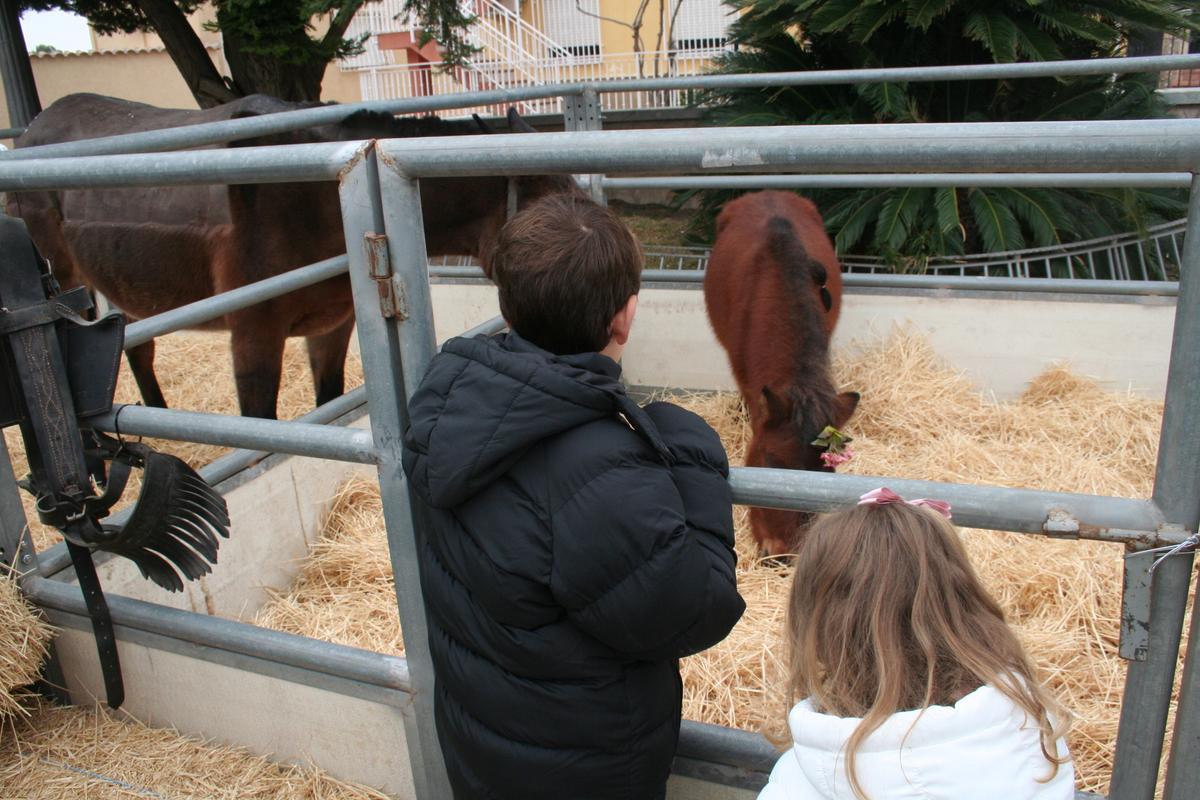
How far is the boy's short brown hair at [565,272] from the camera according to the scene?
121cm

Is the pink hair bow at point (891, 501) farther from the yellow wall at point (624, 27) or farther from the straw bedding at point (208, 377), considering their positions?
the yellow wall at point (624, 27)

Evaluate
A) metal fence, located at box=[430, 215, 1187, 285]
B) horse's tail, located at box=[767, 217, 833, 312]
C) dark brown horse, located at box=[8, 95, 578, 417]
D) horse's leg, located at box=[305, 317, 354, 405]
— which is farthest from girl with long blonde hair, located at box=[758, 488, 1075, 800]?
metal fence, located at box=[430, 215, 1187, 285]

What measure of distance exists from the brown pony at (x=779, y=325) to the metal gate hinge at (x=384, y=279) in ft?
5.65

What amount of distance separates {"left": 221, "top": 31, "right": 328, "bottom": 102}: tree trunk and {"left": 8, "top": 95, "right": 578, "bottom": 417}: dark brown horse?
4089 mm

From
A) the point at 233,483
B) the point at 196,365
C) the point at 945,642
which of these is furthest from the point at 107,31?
the point at 945,642

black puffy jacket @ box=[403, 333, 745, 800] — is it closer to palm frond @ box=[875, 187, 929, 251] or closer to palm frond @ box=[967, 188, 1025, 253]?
palm frond @ box=[875, 187, 929, 251]

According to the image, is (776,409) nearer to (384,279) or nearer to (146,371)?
(384,279)

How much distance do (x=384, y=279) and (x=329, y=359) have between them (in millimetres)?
2835

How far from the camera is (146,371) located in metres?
4.57

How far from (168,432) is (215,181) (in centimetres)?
49

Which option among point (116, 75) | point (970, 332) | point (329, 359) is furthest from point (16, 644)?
point (116, 75)

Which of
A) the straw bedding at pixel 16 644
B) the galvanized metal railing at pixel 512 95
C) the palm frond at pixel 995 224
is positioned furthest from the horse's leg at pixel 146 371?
the palm frond at pixel 995 224

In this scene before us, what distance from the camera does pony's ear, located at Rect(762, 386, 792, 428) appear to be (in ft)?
10.2

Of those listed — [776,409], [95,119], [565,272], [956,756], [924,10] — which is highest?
[924,10]
